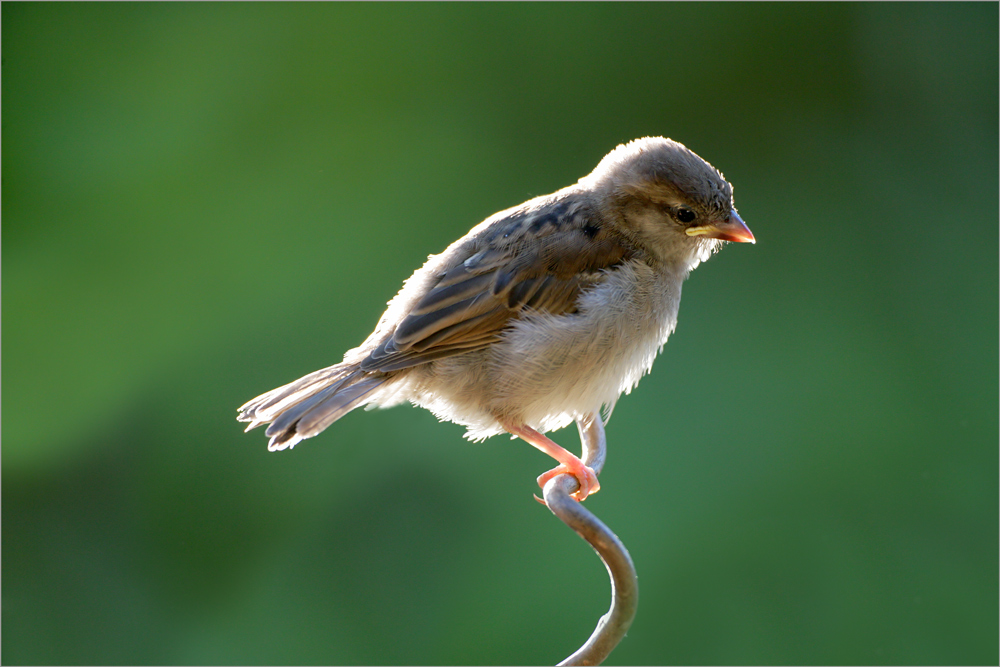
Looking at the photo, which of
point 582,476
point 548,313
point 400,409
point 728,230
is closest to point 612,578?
point 582,476

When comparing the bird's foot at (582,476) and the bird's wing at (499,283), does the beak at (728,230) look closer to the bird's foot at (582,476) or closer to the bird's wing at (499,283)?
the bird's wing at (499,283)

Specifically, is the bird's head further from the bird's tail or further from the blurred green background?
the blurred green background

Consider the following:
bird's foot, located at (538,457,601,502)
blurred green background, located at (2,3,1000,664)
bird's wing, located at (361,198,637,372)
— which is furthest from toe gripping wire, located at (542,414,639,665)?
blurred green background, located at (2,3,1000,664)

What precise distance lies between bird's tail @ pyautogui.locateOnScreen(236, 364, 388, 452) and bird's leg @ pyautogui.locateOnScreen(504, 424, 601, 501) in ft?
1.31

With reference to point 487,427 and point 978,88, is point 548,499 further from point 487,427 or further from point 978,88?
point 978,88

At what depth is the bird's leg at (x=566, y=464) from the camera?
6.56ft

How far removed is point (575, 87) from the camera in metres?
3.89

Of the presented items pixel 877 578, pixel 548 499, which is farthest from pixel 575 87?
pixel 548 499

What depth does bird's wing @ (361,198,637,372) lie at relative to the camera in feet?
6.47

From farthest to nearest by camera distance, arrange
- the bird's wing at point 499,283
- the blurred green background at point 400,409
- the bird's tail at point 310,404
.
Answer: the blurred green background at point 400,409 < the bird's wing at point 499,283 < the bird's tail at point 310,404

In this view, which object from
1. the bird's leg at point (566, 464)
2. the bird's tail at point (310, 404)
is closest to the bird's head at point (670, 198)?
the bird's leg at point (566, 464)

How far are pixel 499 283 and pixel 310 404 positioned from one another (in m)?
0.54

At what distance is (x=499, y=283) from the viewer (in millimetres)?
2008

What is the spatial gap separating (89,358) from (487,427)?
214cm
